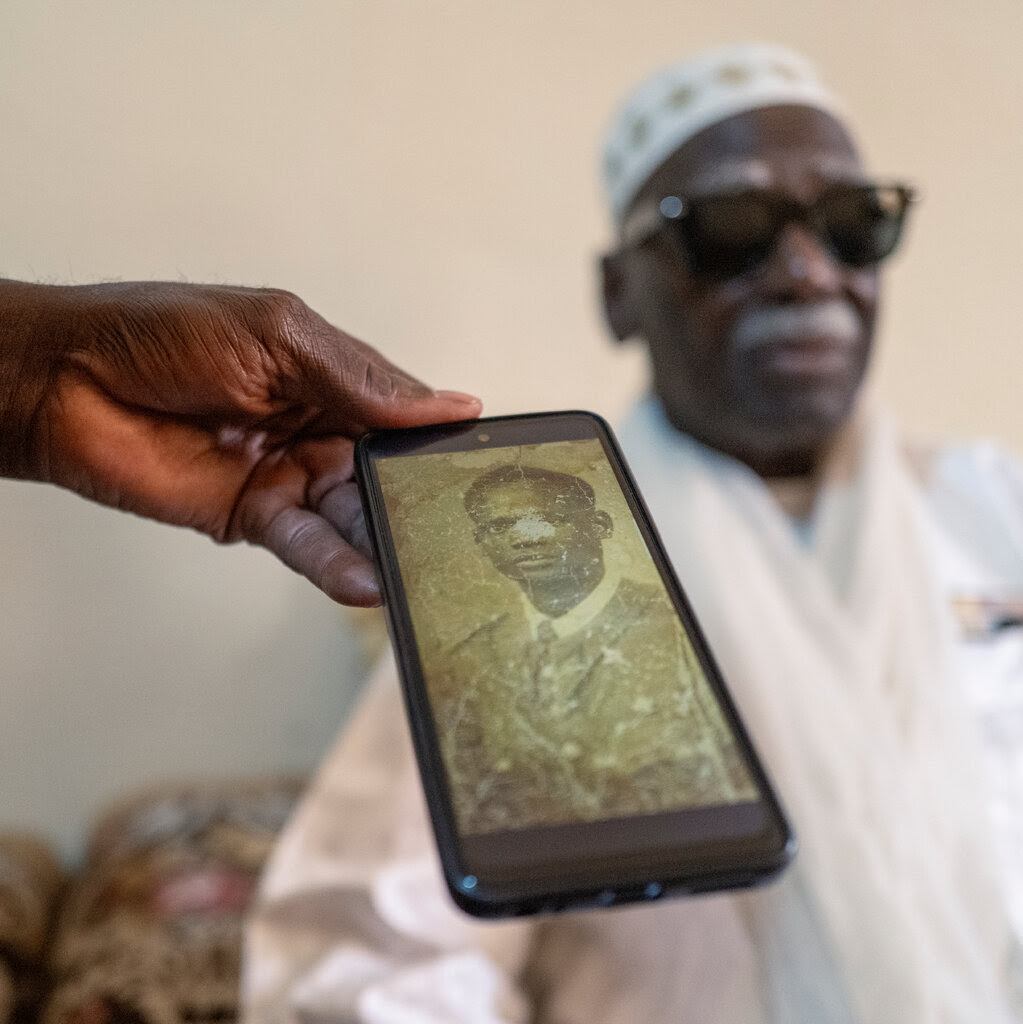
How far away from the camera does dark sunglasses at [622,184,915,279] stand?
80cm

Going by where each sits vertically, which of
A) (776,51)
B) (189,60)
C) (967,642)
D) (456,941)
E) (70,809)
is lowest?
(70,809)

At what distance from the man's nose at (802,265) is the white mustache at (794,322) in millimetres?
12

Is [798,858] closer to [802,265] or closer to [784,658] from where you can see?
[784,658]

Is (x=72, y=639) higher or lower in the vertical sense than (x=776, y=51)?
lower

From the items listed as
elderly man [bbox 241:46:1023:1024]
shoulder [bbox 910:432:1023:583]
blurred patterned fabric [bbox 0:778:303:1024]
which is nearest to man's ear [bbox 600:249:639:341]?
elderly man [bbox 241:46:1023:1024]

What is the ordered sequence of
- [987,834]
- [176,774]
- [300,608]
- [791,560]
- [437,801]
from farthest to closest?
[176,774], [300,608], [791,560], [987,834], [437,801]

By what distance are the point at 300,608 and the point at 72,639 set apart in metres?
0.20

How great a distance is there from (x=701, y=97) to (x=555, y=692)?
827 millimetres

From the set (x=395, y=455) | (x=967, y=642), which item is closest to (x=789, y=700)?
(x=967, y=642)

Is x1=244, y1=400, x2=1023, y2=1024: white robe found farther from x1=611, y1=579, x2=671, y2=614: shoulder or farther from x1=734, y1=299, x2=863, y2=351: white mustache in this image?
x1=611, y1=579, x2=671, y2=614: shoulder

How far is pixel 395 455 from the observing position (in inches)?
12.5

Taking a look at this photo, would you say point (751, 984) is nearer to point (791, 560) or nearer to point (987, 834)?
point (987, 834)

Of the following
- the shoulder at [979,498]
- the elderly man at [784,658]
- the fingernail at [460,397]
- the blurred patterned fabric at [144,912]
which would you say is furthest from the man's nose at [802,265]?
the blurred patterned fabric at [144,912]

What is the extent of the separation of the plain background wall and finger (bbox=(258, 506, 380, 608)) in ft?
0.27
